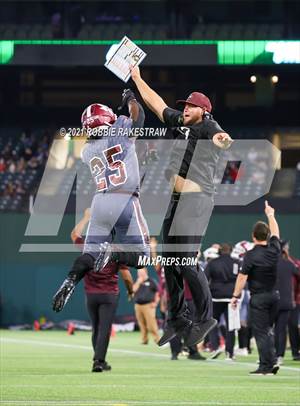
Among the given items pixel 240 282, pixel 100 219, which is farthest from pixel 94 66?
pixel 100 219

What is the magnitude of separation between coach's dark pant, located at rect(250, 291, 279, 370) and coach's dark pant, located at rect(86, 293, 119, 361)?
2.17 m

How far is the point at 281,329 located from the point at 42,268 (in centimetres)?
1721

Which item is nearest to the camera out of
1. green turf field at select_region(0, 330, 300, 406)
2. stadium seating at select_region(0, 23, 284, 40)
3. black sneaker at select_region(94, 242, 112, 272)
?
black sneaker at select_region(94, 242, 112, 272)

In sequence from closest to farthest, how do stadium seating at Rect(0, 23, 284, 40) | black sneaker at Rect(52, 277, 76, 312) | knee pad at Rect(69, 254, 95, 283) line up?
black sneaker at Rect(52, 277, 76, 312) → knee pad at Rect(69, 254, 95, 283) → stadium seating at Rect(0, 23, 284, 40)

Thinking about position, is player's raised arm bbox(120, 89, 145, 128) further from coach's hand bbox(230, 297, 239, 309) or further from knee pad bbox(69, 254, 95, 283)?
coach's hand bbox(230, 297, 239, 309)

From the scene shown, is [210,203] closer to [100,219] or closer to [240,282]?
[100,219]

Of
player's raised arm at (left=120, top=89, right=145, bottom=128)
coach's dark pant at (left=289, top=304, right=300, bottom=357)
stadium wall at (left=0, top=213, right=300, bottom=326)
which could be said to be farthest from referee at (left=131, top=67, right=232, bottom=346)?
stadium wall at (left=0, top=213, right=300, bottom=326)

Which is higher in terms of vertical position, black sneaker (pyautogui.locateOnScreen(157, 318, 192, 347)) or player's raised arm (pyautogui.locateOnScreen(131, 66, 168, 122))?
player's raised arm (pyautogui.locateOnScreen(131, 66, 168, 122))

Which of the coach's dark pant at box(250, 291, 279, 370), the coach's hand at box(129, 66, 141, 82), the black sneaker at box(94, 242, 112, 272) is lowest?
the black sneaker at box(94, 242, 112, 272)

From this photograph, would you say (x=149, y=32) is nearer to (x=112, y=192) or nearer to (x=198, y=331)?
(x=112, y=192)

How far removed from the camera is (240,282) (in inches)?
691

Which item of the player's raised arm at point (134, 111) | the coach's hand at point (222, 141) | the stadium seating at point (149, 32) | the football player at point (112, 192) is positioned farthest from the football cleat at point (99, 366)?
the stadium seating at point (149, 32)

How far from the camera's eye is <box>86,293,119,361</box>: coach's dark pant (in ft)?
56.6
